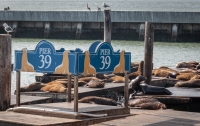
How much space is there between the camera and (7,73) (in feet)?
33.1

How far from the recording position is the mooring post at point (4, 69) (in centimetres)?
1004

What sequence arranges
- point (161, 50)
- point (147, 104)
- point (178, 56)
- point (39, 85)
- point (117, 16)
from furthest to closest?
point (117, 16), point (161, 50), point (178, 56), point (39, 85), point (147, 104)

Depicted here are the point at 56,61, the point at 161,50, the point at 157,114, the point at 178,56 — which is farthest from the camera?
the point at 161,50

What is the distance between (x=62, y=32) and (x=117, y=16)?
16.6 ft

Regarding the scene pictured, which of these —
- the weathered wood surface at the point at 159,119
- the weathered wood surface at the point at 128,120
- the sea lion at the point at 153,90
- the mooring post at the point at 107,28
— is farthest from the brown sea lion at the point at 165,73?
the weathered wood surface at the point at 128,120

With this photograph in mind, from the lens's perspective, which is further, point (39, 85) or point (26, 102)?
point (39, 85)

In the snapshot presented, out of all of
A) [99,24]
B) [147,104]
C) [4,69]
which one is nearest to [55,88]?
[147,104]

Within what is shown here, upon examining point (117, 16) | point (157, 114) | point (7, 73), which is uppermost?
point (117, 16)

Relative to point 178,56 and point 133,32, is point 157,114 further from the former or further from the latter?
point 133,32

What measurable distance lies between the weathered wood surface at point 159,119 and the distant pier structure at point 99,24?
2956 centimetres

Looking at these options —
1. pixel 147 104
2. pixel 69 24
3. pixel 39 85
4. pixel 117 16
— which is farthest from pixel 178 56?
pixel 147 104

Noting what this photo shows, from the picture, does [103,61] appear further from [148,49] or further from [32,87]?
[148,49]

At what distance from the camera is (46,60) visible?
30.6ft

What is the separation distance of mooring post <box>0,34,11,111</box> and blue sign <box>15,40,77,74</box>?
1.22 ft
